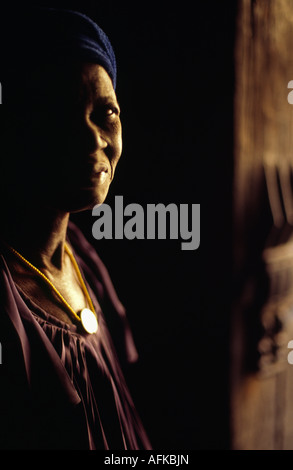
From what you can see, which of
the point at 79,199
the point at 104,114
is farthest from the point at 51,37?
the point at 79,199

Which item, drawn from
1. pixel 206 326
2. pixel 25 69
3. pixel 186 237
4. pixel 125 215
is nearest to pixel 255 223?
pixel 186 237

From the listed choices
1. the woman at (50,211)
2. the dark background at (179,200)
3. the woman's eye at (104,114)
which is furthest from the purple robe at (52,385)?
the dark background at (179,200)

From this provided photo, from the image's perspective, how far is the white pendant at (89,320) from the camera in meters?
0.70

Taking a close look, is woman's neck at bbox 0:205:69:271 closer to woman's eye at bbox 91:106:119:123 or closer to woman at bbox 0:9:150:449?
woman at bbox 0:9:150:449

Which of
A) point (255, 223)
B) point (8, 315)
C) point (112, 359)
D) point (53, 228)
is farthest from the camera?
point (255, 223)

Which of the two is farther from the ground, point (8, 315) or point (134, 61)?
point (134, 61)

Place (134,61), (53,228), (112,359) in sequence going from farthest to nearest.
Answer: (134,61) → (112,359) → (53,228)

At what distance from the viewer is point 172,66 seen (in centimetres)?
114

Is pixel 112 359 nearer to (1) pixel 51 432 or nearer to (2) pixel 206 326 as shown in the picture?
(1) pixel 51 432

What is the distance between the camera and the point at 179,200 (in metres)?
1.19

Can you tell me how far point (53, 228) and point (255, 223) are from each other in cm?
69

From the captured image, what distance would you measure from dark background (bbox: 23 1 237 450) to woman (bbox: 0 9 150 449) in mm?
357

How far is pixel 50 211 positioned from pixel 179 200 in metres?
0.58

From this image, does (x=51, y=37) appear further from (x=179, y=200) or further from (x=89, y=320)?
(x=179, y=200)
